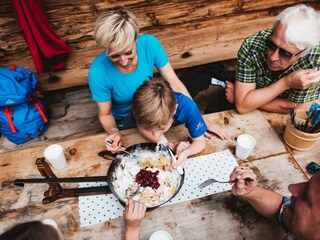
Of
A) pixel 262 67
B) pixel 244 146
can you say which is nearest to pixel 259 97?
pixel 262 67

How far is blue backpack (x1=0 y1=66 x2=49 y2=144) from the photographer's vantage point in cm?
253

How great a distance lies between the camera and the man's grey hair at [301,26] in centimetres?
177

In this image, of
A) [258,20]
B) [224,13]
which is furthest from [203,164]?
[258,20]

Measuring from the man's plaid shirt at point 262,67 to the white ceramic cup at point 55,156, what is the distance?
1533 mm

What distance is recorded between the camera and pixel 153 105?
4.99 ft

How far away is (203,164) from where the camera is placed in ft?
5.62

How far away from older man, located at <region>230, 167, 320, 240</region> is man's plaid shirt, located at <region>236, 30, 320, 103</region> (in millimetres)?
991

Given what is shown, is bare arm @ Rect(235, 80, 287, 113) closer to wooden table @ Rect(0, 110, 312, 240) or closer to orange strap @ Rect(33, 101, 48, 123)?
wooden table @ Rect(0, 110, 312, 240)

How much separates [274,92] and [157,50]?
1.00 meters

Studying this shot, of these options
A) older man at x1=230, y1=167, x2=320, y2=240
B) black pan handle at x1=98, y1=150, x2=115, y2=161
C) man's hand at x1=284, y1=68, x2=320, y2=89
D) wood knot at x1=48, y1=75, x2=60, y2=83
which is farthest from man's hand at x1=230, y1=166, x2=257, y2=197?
wood knot at x1=48, y1=75, x2=60, y2=83

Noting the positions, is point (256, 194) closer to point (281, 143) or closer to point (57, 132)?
point (281, 143)

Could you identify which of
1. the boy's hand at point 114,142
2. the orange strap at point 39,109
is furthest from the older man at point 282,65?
the orange strap at point 39,109

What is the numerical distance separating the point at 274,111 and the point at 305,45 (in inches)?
20.8

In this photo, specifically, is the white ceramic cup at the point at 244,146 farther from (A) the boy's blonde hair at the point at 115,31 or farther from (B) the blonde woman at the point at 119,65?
(A) the boy's blonde hair at the point at 115,31
